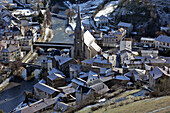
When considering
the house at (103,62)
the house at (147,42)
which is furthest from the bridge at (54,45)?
the house at (103,62)

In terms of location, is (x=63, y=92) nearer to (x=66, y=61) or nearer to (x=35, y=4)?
(x=66, y=61)

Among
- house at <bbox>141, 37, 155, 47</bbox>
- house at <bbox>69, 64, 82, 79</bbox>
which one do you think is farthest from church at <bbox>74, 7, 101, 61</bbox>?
house at <bbox>141, 37, 155, 47</bbox>

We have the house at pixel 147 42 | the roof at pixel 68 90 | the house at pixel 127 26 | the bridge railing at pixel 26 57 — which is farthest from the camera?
the house at pixel 127 26

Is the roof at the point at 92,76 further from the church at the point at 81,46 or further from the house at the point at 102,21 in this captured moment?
the house at the point at 102,21

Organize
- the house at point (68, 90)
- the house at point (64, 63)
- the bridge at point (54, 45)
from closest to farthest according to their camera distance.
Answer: the house at point (68, 90) → the house at point (64, 63) → the bridge at point (54, 45)

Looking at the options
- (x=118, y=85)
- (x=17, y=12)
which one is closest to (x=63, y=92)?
(x=118, y=85)
